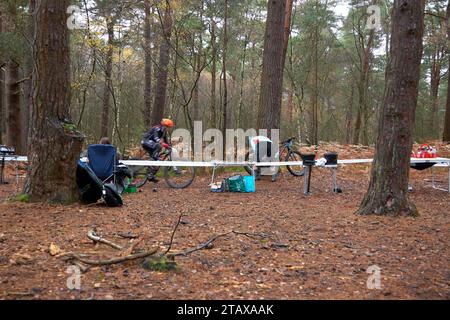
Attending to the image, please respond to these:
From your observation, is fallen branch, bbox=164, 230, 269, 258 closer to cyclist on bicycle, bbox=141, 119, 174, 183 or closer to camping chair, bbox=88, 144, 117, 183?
camping chair, bbox=88, 144, 117, 183

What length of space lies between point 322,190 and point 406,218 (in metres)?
3.23

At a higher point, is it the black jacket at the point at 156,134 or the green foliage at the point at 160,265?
the black jacket at the point at 156,134

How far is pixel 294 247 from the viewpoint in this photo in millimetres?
4344

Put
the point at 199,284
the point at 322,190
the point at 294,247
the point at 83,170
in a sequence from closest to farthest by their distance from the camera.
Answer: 1. the point at 199,284
2. the point at 294,247
3. the point at 83,170
4. the point at 322,190

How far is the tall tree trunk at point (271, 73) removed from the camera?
10125 mm

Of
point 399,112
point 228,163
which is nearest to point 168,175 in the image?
point 228,163

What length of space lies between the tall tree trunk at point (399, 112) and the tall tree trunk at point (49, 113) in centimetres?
442

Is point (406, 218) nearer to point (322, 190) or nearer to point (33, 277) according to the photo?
point (322, 190)

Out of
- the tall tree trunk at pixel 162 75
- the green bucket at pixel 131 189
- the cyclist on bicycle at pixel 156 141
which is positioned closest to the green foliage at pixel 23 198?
the green bucket at pixel 131 189

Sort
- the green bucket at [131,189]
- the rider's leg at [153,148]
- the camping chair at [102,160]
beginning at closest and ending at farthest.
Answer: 1. the camping chair at [102,160]
2. the green bucket at [131,189]
3. the rider's leg at [153,148]

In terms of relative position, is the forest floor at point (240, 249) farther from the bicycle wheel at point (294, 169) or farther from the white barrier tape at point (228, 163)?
the bicycle wheel at point (294, 169)

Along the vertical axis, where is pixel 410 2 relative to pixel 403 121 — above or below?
above

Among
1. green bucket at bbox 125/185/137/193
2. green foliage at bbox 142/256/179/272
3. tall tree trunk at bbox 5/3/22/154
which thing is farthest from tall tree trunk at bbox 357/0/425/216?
tall tree trunk at bbox 5/3/22/154
